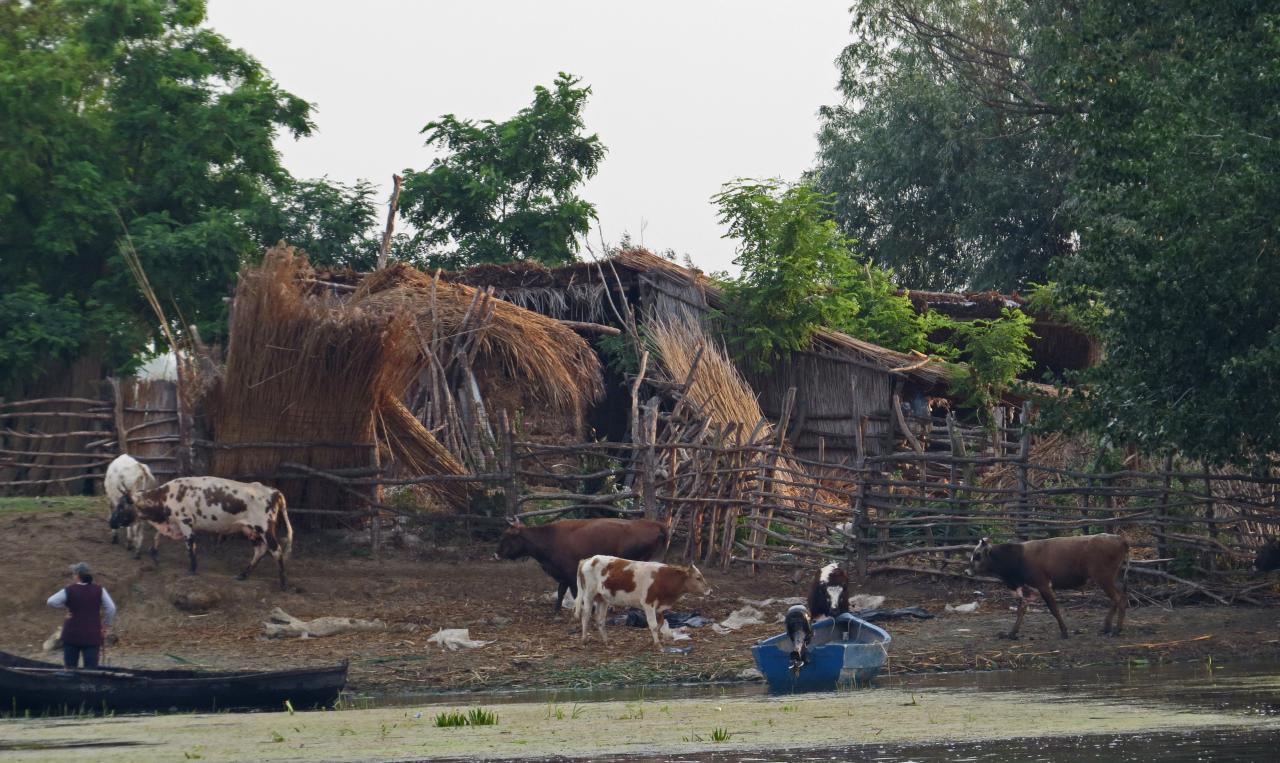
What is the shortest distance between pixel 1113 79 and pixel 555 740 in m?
8.64

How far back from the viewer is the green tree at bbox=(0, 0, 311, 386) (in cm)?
2178

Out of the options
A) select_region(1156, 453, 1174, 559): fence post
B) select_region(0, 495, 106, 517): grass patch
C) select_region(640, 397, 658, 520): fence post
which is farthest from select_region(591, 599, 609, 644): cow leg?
select_region(0, 495, 106, 517): grass patch

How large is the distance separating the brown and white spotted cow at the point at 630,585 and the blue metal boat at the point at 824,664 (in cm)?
186

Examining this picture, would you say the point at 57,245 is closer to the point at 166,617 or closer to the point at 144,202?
the point at 144,202

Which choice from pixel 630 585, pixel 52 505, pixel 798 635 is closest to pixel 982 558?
pixel 630 585

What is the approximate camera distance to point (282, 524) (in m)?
16.2

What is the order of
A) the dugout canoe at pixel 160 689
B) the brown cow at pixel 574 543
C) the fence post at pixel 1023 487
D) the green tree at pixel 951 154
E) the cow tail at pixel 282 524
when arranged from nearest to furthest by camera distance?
1. the dugout canoe at pixel 160 689
2. the brown cow at pixel 574 543
3. the cow tail at pixel 282 524
4. the fence post at pixel 1023 487
5. the green tree at pixel 951 154

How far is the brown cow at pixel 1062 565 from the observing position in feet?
46.2

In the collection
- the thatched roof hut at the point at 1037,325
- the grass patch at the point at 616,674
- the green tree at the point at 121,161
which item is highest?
the green tree at the point at 121,161

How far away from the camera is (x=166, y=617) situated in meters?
14.8

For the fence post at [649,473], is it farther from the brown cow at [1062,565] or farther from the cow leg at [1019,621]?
the cow leg at [1019,621]

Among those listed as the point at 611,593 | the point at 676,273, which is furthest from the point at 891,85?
the point at 611,593

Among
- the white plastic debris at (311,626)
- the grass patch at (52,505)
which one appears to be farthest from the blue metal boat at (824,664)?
the grass patch at (52,505)

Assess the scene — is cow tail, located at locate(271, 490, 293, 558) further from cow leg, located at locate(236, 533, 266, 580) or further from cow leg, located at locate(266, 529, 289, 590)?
cow leg, located at locate(236, 533, 266, 580)
